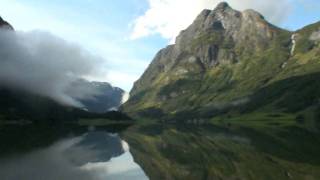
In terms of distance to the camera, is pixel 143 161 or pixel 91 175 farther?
pixel 143 161

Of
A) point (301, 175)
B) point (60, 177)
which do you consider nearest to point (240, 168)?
point (301, 175)

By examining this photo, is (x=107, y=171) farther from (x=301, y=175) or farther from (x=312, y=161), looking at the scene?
(x=312, y=161)

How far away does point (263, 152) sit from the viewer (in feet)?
309

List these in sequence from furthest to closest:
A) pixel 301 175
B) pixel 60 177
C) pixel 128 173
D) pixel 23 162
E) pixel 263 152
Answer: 1. pixel 263 152
2. pixel 23 162
3. pixel 128 173
4. pixel 301 175
5. pixel 60 177

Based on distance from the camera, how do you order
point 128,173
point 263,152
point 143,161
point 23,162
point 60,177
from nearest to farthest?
point 60,177 < point 128,173 < point 23,162 < point 143,161 < point 263,152

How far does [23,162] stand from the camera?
2876 inches

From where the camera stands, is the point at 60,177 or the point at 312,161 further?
the point at 312,161

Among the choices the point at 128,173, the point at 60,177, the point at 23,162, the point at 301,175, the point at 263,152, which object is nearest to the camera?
the point at 60,177

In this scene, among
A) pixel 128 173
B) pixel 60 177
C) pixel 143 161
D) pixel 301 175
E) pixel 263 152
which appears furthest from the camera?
pixel 263 152

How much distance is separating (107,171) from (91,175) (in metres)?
6.82

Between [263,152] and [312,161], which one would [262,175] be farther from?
[263,152]

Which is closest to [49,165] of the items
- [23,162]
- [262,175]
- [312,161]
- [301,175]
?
[23,162]

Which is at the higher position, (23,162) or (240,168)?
(23,162)

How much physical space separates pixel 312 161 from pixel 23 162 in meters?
45.4
